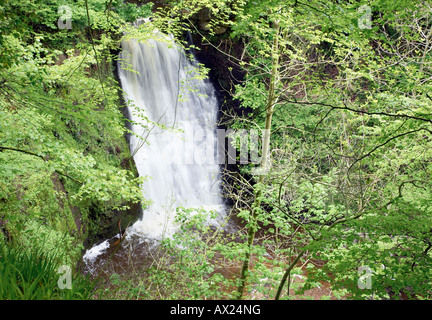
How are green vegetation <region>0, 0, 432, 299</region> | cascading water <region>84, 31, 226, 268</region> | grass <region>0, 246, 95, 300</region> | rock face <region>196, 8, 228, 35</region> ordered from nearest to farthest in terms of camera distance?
grass <region>0, 246, 95, 300</region>, green vegetation <region>0, 0, 432, 299</region>, cascading water <region>84, 31, 226, 268</region>, rock face <region>196, 8, 228, 35</region>

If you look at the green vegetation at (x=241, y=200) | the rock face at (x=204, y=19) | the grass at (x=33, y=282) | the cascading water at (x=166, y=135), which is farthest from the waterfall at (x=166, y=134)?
the grass at (x=33, y=282)

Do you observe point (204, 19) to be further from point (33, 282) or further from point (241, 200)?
point (33, 282)

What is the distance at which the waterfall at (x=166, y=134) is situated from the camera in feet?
33.1

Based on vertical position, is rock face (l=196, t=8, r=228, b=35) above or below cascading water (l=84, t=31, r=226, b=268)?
above

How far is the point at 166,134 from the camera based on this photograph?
1146 centimetres

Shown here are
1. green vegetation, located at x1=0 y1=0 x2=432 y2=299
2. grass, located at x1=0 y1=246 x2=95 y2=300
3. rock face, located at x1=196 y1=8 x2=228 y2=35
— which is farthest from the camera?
rock face, located at x1=196 y1=8 x2=228 y2=35

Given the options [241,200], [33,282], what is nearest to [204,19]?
[241,200]

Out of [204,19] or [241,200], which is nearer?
[241,200]

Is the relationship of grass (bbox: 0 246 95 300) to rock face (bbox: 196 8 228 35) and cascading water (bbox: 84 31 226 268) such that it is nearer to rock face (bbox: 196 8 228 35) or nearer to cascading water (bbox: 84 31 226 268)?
cascading water (bbox: 84 31 226 268)

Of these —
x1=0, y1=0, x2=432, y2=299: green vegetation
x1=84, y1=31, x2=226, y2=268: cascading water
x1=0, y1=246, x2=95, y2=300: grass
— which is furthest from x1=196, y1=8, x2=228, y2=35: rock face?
x1=0, y1=246, x2=95, y2=300: grass

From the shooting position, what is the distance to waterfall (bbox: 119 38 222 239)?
397 inches

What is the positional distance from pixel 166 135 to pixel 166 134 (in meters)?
0.05
